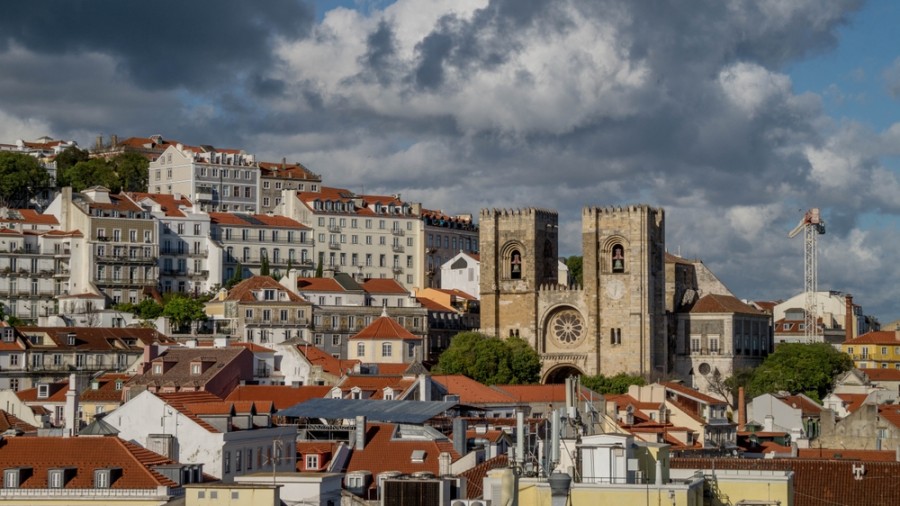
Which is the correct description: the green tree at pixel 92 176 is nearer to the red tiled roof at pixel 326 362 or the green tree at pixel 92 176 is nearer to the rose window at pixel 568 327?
the rose window at pixel 568 327

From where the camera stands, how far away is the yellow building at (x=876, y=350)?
14738 cm

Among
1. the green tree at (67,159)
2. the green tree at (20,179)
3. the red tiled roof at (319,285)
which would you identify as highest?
the green tree at (67,159)

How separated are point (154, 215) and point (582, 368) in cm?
3535

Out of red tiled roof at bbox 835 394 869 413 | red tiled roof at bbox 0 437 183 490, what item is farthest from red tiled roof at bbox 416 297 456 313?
red tiled roof at bbox 0 437 183 490

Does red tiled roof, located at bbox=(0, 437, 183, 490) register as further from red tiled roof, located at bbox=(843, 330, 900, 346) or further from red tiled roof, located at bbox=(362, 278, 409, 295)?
red tiled roof, located at bbox=(843, 330, 900, 346)

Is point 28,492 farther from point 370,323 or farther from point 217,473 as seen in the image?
point 370,323

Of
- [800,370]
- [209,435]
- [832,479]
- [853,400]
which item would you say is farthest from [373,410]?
[800,370]

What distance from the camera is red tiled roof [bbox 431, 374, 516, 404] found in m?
86.1

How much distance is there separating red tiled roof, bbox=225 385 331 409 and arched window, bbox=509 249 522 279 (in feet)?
160

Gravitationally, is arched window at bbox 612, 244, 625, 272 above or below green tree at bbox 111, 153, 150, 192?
below

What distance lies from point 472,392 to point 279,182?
8241 centimetres

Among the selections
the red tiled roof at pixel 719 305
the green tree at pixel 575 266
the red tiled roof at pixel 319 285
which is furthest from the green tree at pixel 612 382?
the green tree at pixel 575 266

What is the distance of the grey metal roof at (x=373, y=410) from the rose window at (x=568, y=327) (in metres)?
57.8

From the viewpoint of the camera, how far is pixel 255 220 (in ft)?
485
